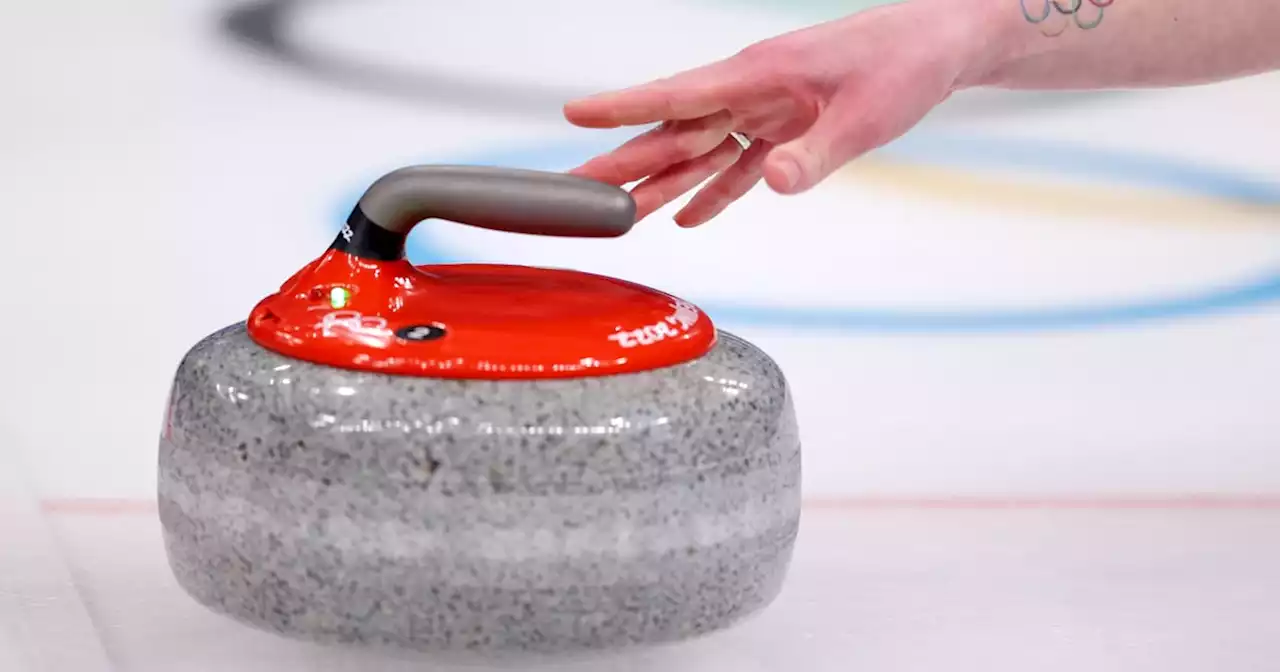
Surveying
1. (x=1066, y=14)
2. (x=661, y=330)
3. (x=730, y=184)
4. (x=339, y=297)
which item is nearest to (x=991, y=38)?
(x=1066, y=14)

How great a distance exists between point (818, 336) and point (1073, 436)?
0.36 metres

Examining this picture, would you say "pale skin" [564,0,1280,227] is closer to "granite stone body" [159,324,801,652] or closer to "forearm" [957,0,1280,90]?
"forearm" [957,0,1280,90]

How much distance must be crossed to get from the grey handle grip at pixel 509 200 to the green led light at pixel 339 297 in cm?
6

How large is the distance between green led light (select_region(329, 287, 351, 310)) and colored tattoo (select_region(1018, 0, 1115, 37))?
53 centimetres

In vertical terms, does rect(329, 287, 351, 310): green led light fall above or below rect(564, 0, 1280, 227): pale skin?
below

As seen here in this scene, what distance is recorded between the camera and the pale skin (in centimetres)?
98

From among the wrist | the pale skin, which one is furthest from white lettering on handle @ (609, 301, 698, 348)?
the wrist

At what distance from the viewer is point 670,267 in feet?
6.41

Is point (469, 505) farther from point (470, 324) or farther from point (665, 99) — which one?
point (665, 99)

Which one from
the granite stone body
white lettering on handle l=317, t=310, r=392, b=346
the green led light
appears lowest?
the granite stone body

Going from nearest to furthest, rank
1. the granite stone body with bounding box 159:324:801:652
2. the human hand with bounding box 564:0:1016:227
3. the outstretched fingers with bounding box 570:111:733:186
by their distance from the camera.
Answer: the granite stone body with bounding box 159:324:801:652, the human hand with bounding box 564:0:1016:227, the outstretched fingers with bounding box 570:111:733:186

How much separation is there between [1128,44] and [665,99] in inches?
15.4

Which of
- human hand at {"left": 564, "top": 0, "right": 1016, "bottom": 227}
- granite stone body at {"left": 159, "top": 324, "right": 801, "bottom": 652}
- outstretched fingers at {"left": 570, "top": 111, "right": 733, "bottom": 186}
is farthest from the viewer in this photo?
outstretched fingers at {"left": 570, "top": 111, "right": 733, "bottom": 186}

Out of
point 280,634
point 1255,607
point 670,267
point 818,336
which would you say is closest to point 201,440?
point 280,634
